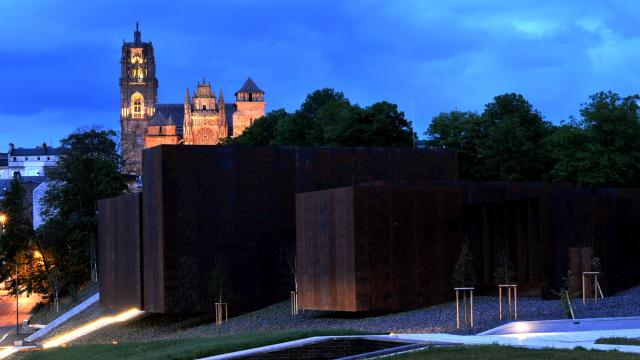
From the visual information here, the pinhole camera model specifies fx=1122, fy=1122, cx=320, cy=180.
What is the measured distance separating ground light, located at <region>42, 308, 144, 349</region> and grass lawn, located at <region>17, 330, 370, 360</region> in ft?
26.0

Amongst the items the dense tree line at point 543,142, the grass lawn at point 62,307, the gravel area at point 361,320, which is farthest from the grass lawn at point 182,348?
the dense tree line at point 543,142

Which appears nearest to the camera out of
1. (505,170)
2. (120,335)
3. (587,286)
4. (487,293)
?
(587,286)

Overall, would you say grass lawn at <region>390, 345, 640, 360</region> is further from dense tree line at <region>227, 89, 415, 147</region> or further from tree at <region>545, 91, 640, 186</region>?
dense tree line at <region>227, 89, 415, 147</region>

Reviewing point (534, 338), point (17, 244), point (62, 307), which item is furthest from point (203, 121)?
point (534, 338)

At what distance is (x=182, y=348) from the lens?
26.6 metres

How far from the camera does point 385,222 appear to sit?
34.7 m

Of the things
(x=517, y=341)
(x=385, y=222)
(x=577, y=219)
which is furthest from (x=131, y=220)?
(x=517, y=341)

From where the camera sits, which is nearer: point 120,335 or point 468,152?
point 120,335

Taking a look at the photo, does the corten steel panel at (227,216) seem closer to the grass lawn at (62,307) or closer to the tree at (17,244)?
the grass lawn at (62,307)

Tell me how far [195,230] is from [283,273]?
3791mm

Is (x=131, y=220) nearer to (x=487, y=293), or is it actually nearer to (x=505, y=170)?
(x=487, y=293)

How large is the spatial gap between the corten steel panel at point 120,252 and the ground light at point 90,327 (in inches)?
18.0

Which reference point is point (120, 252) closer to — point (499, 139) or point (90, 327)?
point (90, 327)

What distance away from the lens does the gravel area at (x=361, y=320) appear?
28.4 metres
